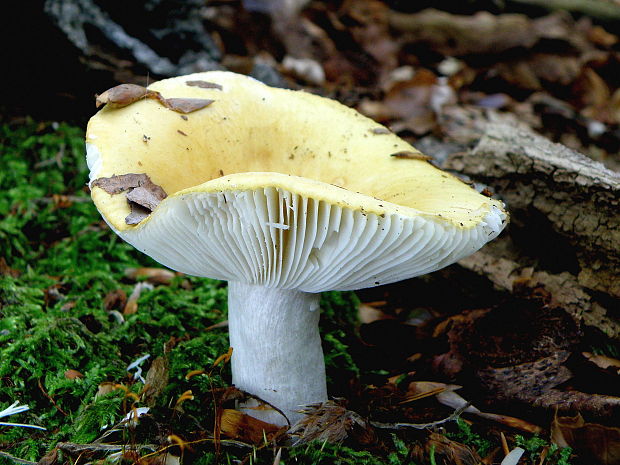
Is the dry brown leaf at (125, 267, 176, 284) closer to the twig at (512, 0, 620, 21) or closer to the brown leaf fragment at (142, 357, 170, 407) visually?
the brown leaf fragment at (142, 357, 170, 407)

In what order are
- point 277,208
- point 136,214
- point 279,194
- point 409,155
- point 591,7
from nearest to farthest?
1. point 279,194
2. point 277,208
3. point 136,214
4. point 409,155
5. point 591,7

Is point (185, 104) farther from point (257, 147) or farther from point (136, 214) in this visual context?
point (136, 214)

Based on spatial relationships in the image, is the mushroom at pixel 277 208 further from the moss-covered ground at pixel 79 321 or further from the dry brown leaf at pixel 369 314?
the dry brown leaf at pixel 369 314

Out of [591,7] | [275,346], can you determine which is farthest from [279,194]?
[591,7]

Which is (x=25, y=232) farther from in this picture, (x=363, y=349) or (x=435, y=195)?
(x=435, y=195)

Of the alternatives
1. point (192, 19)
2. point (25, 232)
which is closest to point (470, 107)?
point (192, 19)
